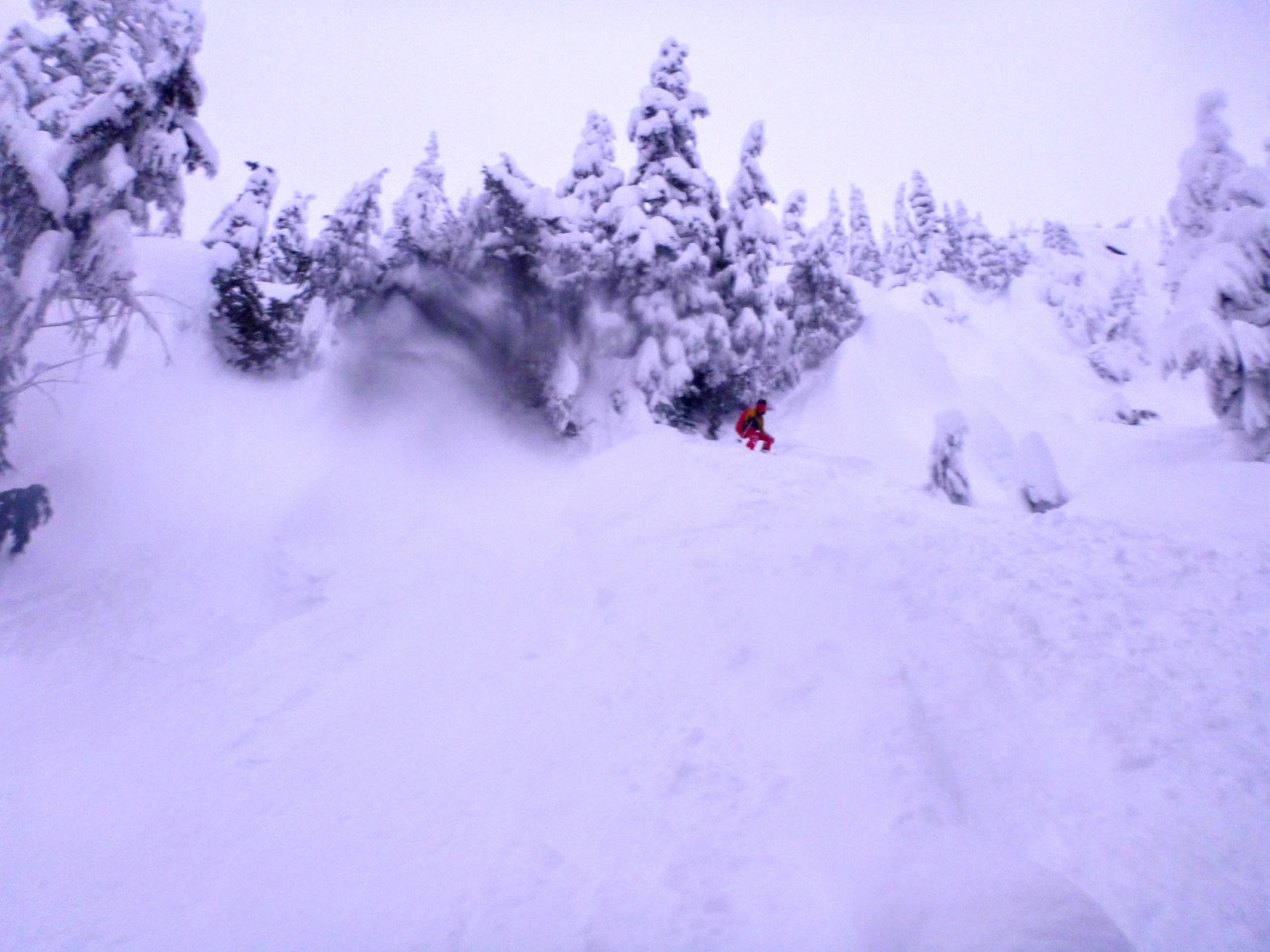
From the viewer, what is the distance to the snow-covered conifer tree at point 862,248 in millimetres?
52688

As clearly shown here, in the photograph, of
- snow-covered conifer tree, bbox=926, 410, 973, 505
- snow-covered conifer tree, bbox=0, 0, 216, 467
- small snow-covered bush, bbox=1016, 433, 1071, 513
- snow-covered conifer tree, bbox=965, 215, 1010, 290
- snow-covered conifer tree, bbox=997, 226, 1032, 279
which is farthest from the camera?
snow-covered conifer tree, bbox=997, 226, 1032, 279

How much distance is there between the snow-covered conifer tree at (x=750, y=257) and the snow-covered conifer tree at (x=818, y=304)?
488cm

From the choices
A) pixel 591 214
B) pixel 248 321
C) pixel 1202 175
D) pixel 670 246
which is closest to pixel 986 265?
pixel 1202 175

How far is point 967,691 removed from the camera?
5.57 meters

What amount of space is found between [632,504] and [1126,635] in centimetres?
681

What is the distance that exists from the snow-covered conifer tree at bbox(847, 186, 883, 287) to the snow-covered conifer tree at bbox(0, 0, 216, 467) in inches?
1872

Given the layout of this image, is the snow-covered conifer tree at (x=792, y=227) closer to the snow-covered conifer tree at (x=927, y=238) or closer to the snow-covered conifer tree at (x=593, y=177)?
the snow-covered conifer tree at (x=927, y=238)

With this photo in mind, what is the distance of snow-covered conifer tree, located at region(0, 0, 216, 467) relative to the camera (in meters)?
11.4

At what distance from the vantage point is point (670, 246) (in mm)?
18922

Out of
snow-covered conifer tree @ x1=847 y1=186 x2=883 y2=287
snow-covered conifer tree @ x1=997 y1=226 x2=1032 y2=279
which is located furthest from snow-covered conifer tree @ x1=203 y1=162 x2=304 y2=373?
snow-covered conifer tree @ x1=997 y1=226 x2=1032 y2=279

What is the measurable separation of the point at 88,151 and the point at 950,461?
18.0 m

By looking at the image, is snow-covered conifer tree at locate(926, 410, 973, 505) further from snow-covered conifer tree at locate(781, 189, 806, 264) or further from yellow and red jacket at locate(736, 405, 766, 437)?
snow-covered conifer tree at locate(781, 189, 806, 264)

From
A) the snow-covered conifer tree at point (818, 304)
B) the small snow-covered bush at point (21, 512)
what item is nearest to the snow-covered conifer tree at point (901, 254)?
the snow-covered conifer tree at point (818, 304)

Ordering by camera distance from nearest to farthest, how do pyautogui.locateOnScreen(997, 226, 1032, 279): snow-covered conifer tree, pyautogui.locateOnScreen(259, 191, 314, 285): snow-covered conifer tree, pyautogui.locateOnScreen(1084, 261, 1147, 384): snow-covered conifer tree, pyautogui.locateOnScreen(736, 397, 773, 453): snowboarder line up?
pyautogui.locateOnScreen(736, 397, 773, 453): snowboarder < pyautogui.locateOnScreen(259, 191, 314, 285): snow-covered conifer tree < pyautogui.locateOnScreen(1084, 261, 1147, 384): snow-covered conifer tree < pyautogui.locateOnScreen(997, 226, 1032, 279): snow-covered conifer tree
